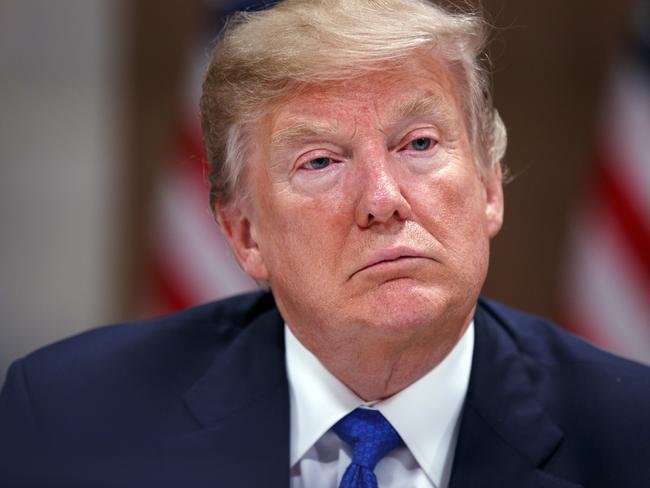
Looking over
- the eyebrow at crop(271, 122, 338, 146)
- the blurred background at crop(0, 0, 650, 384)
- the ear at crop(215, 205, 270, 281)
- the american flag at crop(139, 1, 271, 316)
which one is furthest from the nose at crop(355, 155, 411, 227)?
the american flag at crop(139, 1, 271, 316)

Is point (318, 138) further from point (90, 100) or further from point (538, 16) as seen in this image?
point (90, 100)

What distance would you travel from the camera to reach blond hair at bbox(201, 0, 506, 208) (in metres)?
2.05

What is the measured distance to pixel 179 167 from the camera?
4168 millimetres

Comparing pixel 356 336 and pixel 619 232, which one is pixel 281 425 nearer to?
pixel 356 336

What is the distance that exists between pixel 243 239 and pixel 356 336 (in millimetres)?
436

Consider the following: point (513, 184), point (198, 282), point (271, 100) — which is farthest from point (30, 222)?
point (271, 100)

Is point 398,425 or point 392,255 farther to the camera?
point 398,425

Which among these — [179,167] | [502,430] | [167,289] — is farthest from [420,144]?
[167,289]

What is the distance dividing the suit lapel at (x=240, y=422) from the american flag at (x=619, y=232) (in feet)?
5.92

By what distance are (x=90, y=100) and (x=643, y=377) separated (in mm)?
3050

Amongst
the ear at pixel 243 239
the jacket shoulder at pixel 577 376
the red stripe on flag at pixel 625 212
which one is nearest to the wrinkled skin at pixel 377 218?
the ear at pixel 243 239

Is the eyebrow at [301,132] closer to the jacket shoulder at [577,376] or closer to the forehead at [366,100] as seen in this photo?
the forehead at [366,100]

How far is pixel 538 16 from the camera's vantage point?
4.25 m

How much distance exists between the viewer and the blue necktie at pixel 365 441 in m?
2.08
